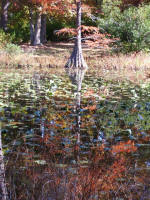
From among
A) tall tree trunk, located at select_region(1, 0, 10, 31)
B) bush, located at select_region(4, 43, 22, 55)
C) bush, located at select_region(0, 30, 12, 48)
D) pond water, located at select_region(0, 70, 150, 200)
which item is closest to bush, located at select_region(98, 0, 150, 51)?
bush, located at select_region(4, 43, 22, 55)

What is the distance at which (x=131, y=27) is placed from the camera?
24391mm

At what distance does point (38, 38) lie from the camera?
34.2 meters

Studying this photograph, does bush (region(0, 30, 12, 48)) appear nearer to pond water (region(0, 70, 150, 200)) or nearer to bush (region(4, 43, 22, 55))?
bush (region(4, 43, 22, 55))

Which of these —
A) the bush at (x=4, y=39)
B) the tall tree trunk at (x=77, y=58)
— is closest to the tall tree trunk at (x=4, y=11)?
the bush at (x=4, y=39)

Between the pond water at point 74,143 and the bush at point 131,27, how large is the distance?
1125 centimetres

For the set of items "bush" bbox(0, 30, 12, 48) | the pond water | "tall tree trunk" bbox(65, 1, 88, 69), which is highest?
"bush" bbox(0, 30, 12, 48)

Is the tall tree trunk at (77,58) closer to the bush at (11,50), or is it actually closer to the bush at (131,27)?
the bush at (131,27)

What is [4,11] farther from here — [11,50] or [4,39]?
[11,50]

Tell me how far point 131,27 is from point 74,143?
1932 centimetres

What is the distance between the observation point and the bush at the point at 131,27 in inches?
949

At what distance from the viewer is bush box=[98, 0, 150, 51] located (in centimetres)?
2411

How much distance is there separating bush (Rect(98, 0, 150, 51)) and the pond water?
11.3 m

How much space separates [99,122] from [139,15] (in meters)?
17.7

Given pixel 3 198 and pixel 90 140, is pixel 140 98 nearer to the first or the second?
pixel 90 140
